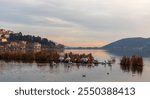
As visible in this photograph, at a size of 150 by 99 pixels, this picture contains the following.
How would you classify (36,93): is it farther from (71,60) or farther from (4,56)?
(4,56)

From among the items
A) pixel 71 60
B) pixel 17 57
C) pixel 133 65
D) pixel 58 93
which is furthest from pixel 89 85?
pixel 17 57

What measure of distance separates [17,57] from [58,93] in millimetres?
20657

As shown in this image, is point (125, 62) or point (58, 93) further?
point (125, 62)

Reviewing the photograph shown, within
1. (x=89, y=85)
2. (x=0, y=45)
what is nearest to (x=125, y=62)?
(x=89, y=85)

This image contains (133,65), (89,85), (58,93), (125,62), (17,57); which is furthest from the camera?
(17,57)

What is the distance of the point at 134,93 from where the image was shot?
4449mm

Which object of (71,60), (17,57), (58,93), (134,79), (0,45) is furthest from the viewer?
(0,45)

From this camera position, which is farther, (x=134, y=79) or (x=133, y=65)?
(x=133, y=65)

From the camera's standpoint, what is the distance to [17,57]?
24.6 meters

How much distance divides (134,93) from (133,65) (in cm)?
1533

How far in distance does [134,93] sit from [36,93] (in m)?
1.31

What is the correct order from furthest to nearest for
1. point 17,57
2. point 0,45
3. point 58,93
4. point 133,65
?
point 0,45 → point 17,57 → point 133,65 → point 58,93

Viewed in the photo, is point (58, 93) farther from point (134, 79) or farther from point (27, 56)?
point (27, 56)

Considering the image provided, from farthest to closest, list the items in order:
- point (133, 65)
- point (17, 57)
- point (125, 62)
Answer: point (17, 57), point (125, 62), point (133, 65)
